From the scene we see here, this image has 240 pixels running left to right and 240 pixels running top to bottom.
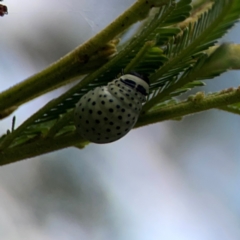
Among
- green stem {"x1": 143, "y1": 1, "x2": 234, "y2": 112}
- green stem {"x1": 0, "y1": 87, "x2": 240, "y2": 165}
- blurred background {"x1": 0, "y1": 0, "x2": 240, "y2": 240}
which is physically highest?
green stem {"x1": 143, "y1": 1, "x2": 234, "y2": 112}

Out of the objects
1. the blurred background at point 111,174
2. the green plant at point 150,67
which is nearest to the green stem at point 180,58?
the green plant at point 150,67

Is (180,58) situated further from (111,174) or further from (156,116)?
(111,174)

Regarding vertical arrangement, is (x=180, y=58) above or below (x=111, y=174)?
above

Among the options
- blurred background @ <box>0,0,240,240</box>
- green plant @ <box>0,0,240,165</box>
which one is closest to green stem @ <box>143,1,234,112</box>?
green plant @ <box>0,0,240,165</box>

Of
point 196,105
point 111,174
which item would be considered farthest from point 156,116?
point 111,174

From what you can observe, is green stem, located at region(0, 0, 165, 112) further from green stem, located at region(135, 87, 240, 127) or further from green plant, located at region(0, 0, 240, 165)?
green stem, located at region(135, 87, 240, 127)

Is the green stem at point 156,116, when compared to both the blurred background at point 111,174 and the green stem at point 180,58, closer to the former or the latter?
the green stem at point 180,58

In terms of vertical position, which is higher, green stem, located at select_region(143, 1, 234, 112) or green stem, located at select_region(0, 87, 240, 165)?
green stem, located at select_region(143, 1, 234, 112)
